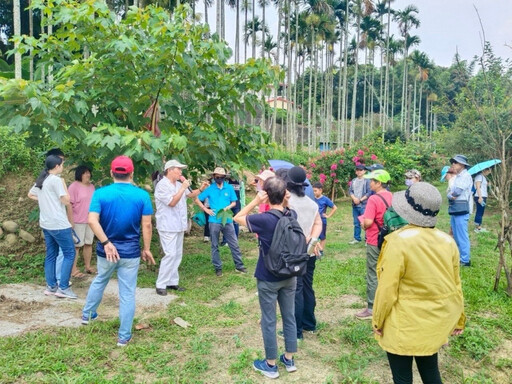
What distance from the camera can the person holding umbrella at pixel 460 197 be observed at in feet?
20.1

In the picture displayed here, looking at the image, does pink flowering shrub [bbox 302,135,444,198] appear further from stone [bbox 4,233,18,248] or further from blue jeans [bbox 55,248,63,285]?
blue jeans [bbox 55,248,63,285]

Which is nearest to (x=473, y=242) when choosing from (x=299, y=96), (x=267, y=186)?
(x=267, y=186)

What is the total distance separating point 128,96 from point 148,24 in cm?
102

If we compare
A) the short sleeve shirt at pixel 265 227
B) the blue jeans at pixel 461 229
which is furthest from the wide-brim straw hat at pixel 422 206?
the blue jeans at pixel 461 229

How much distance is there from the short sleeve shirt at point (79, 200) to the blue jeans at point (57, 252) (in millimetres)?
718

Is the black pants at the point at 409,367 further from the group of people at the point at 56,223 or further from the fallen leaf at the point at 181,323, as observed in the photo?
the group of people at the point at 56,223

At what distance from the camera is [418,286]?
2.43 m

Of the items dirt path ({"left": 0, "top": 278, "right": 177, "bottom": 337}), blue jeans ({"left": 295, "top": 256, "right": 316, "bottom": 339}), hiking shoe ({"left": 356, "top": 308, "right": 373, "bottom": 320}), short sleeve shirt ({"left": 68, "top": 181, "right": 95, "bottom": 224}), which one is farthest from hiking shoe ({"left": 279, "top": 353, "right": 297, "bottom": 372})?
short sleeve shirt ({"left": 68, "top": 181, "right": 95, "bottom": 224})

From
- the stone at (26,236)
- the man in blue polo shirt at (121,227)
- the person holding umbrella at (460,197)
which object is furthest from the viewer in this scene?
the stone at (26,236)

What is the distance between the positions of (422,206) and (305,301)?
1953 mm

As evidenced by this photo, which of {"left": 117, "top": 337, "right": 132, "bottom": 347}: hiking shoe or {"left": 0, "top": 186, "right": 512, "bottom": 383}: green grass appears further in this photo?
{"left": 117, "top": 337, "right": 132, "bottom": 347}: hiking shoe

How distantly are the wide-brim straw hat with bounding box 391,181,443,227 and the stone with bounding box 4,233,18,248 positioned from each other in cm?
649

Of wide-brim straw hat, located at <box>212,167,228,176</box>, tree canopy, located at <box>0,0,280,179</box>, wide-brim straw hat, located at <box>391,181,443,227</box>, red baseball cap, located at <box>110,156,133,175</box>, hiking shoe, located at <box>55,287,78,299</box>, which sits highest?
tree canopy, located at <box>0,0,280,179</box>

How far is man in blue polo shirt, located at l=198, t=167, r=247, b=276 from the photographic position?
626 centimetres
